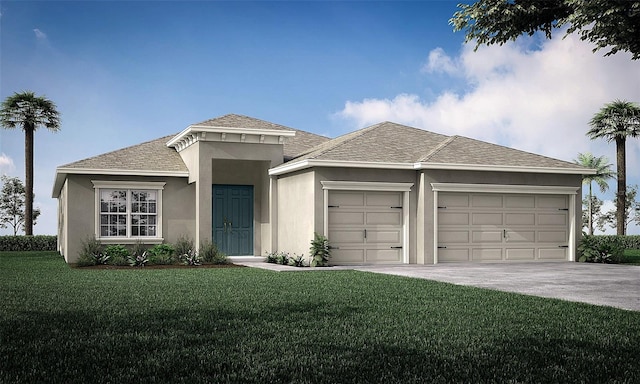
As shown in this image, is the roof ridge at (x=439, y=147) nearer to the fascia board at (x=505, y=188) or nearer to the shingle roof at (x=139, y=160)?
the fascia board at (x=505, y=188)

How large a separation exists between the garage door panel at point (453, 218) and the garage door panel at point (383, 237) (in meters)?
1.40

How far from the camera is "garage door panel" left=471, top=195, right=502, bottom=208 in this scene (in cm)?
2158

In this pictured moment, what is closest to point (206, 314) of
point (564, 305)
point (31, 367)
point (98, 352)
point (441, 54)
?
point (98, 352)

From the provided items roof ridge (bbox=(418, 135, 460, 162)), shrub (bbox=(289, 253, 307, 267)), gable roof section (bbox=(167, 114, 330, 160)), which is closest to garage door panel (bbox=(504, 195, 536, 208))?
roof ridge (bbox=(418, 135, 460, 162))

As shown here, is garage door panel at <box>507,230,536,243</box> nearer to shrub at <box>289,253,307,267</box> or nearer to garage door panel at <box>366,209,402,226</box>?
garage door panel at <box>366,209,402,226</box>

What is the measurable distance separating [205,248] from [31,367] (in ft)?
48.8

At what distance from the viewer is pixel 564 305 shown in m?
11.2

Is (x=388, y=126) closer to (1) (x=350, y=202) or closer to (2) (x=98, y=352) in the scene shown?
(1) (x=350, y=202)

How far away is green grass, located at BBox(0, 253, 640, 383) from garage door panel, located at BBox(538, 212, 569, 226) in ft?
32.7

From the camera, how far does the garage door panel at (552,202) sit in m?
22.3

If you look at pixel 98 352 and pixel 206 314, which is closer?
pixel 98 352

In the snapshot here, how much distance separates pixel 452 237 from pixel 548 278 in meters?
5.41

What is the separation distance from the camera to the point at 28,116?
38719mm

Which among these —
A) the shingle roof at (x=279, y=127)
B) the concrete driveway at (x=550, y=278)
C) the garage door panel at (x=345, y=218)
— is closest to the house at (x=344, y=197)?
the garage door panel at (x=345, y=218)
